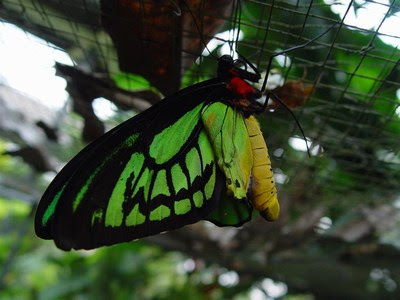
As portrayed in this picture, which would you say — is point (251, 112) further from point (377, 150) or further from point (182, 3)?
point (377, 150)

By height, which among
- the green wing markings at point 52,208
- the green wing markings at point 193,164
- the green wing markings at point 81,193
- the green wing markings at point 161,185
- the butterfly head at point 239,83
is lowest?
the green wing markings at point 52,208

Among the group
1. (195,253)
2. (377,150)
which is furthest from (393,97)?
(195,253)

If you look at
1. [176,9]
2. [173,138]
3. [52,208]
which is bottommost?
[52,208]

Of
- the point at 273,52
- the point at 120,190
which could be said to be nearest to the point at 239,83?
the point at 273,52

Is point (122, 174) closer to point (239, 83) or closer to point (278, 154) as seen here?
point (239, 83)

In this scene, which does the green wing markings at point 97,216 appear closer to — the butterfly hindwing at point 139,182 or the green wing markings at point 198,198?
the butterfly hindwing at point 139,182

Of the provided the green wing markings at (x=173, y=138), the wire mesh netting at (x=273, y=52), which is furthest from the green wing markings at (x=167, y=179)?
the wire mesh netting at (x=273, y=52)

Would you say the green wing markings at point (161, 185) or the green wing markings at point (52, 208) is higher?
the green wing markings at point (161, 185)
